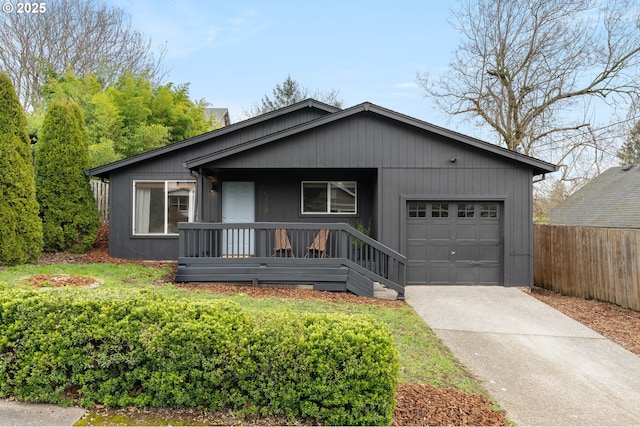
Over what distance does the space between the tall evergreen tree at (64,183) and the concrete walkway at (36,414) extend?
8721 millimetres

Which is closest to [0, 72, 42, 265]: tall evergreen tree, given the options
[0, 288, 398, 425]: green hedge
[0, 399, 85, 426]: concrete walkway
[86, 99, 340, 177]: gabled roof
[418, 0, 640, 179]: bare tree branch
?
[86, 99, 340, 177]: gabled roof

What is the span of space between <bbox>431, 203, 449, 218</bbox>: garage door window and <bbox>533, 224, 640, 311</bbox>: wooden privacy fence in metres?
3.00

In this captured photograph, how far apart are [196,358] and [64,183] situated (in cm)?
984

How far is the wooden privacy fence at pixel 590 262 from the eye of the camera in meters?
7.23

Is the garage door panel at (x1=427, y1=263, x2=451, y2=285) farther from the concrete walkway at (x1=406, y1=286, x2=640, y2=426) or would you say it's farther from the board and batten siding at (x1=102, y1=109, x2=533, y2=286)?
the concrete walkway at (x1=406, y1=286, x2=640, y2=426)

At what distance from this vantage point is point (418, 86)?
62.5 feet

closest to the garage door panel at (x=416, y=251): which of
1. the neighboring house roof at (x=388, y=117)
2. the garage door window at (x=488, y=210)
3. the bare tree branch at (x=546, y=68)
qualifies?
the garage door window at (x=488, y=210)

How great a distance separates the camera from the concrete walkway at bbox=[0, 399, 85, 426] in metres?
2.68

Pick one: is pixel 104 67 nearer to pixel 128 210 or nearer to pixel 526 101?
pixel 128 210

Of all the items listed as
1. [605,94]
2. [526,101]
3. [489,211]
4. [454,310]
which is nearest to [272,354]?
[454,310]

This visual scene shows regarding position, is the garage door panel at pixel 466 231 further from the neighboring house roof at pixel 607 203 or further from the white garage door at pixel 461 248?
the neighboring house roof at pixel 607 203

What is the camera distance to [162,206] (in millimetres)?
10859

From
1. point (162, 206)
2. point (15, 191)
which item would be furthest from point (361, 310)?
point (15, 191)

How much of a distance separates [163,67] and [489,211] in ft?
68.8
